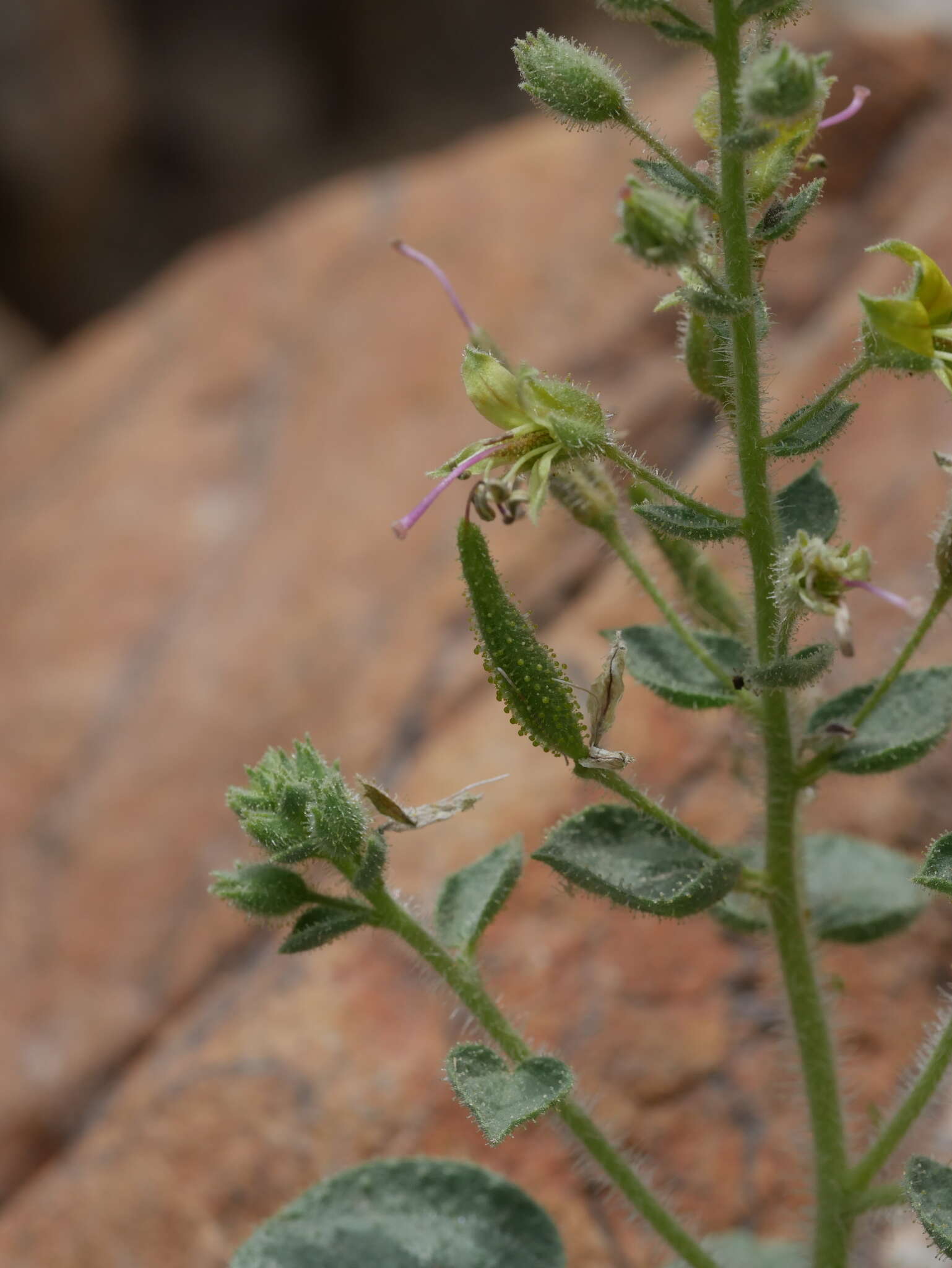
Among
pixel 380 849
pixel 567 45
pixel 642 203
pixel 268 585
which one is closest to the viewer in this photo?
pixel 642 203

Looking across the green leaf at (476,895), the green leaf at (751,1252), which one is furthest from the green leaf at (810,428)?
the green leaf at (751,1252)

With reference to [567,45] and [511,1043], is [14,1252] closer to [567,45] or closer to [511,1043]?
[511,1043]

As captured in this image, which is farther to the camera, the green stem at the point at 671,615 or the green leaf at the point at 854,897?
the green leaf at the point at 854,897

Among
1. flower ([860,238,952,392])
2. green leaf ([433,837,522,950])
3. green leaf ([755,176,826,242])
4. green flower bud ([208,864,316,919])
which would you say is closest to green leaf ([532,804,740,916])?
green leaf ([433,837,522,950])

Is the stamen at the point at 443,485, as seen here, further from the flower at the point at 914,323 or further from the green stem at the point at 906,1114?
the green stem at the point at 906,1114

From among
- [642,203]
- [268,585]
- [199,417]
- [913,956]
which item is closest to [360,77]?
[199,417]
